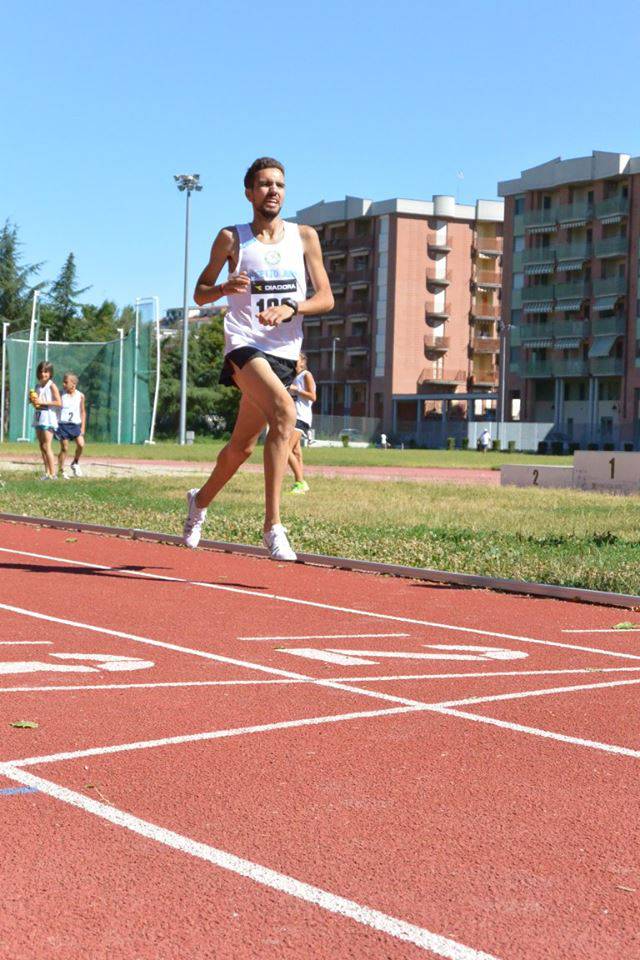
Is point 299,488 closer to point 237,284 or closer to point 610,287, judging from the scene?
point 237,284

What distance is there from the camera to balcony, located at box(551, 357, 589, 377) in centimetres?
9194

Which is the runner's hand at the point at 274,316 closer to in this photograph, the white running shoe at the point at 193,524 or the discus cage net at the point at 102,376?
the white running shoe at the point at 193,524

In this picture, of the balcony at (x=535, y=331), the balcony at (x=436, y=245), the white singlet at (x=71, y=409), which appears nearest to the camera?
the white singlet at (x=71, y=409)

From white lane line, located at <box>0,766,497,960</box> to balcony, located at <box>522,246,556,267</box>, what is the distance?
94.6m

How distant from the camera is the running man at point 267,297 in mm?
9219

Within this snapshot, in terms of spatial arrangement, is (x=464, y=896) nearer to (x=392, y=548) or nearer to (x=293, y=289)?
(x=293, y=289)

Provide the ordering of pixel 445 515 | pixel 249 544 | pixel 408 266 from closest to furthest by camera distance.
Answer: pixel 249 544 < pixel 445 515 < pixel 408 266

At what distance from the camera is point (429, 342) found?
11194 cm

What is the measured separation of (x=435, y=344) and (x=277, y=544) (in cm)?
10347

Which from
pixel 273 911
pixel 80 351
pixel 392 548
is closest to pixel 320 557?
pixel 392 548

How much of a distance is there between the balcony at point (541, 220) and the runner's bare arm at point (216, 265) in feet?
290

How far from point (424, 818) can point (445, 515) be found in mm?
11821

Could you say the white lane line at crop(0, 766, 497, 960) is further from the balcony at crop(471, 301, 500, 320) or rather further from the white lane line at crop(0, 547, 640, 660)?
the balcony at crop(471, 301, 500, 320)

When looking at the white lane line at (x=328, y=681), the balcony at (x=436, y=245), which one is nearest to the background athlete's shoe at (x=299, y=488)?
the white lane line at (x=328, y=681)
